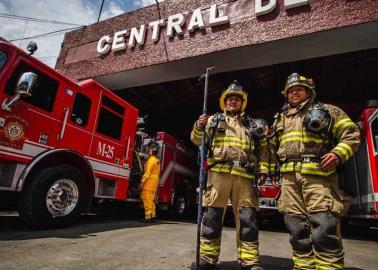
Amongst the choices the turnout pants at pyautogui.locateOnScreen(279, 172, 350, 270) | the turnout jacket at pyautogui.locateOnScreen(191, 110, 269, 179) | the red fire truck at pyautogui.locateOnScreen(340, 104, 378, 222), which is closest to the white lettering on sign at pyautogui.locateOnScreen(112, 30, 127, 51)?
the turnout jacket at pyautogui.locateOnScreen(191, 110, 269, 179)

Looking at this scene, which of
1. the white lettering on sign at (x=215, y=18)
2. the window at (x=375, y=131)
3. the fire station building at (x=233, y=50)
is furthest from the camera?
the white lettering on sign at (x=215, y=18)

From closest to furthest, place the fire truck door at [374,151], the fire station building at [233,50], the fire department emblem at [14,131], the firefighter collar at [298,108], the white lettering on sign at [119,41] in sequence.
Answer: the firefighter collar at [298,108]
the fire department emblem at [14,131]
the fire truck door at [374,151]
the fire station building at [233,50]
the white lettering on sign at [119,41]

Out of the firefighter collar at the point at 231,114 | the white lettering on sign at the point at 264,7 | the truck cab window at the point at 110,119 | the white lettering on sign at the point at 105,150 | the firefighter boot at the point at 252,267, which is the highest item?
the white lettering on sign at the point at 264,7

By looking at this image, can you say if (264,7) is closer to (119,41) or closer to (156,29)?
(156,29)

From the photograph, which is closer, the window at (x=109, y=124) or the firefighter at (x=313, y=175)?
the firefighter at (x=313, y=175)

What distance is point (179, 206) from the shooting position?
355 inches

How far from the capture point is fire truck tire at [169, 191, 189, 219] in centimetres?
877

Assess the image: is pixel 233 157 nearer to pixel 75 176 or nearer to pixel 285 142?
pixel 285 142

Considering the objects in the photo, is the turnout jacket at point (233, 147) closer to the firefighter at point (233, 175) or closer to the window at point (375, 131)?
the firefighter at point (233, 175)

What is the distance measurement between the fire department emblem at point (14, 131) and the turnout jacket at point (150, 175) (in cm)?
315

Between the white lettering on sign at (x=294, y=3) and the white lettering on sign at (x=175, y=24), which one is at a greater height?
the white lettering on sign at (x=175, y=24)

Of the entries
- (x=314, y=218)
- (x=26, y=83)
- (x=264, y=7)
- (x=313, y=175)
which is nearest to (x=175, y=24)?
(x=264, y=7)

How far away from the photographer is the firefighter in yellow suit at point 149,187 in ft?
21.2

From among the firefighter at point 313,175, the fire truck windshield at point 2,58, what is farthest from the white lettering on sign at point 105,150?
the firefighter at point 313,175
